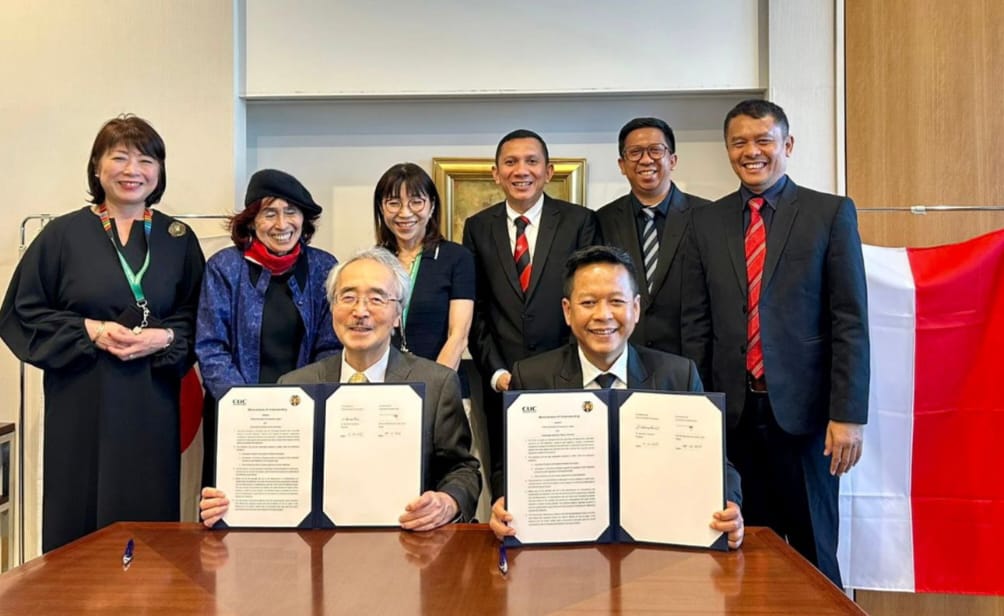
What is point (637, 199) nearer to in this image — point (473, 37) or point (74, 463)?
point (473, 37)

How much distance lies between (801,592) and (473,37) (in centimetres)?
276

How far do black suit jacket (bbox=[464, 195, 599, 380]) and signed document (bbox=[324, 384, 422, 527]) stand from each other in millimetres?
1181

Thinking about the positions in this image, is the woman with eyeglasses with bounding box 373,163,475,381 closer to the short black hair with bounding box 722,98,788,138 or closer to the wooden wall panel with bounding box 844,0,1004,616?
the short black hair with bounding box 722,98,788,138

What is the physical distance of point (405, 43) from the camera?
3318 millimetres

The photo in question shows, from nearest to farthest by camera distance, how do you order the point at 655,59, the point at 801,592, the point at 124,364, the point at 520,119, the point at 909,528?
the point at 801,592 → the point at 124,364 → the point at 909,528 → the point at 655,59 → the point at 520,119

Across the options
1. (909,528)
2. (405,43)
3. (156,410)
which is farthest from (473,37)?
(909,528)

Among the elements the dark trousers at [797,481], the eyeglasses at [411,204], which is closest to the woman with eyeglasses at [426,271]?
the eyeglasses at [411,204]

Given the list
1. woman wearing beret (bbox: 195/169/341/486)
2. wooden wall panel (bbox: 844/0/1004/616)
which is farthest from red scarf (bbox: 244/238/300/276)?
wooden wall panel (bbox: 844/0/1004/616)

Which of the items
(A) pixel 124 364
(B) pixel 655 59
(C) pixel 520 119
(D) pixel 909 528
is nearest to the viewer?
(A) pixel 124 364

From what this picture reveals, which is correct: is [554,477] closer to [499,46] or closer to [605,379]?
[605,379]

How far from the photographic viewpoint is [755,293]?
2.28 metres

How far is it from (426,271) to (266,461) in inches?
48.1

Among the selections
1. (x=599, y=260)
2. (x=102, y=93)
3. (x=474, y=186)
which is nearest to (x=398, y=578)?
(x=599, y=260)

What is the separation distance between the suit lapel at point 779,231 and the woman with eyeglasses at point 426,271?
3.42ft
